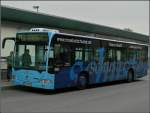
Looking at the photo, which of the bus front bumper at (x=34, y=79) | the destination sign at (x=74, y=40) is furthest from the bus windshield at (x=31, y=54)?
the destination sign at (x=74, y=40)

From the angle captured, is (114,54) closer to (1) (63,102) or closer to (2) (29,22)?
(2) (29,22)

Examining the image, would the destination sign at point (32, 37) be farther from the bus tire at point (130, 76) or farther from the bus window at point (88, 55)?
the bus tire at point (130, 76)

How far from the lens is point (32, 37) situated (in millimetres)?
16203

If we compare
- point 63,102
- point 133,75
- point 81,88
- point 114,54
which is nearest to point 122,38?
point 133,75

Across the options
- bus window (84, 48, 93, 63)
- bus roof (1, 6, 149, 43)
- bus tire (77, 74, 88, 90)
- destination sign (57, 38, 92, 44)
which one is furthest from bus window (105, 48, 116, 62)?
bus roof (1, 6, 149, 43)

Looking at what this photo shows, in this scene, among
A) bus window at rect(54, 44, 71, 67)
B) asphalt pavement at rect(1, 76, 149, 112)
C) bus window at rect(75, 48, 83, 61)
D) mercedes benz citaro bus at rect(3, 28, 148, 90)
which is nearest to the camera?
asphalt pavement at rect(1, 76, 149, 112)

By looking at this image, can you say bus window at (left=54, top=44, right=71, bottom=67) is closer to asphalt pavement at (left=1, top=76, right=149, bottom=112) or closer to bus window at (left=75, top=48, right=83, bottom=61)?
bus window at (left=75, top=48, right=83, bottom=61)

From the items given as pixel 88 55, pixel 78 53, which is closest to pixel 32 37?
pixel 78 53

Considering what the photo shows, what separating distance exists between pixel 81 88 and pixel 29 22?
7.36 m

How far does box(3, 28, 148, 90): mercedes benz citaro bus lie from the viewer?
611 inches

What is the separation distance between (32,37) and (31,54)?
30.2 inches

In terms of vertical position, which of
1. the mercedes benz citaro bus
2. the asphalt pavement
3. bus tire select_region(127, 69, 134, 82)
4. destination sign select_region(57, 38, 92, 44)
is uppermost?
destination sign select_region(57, 38, 92, 44)

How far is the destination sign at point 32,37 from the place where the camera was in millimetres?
15766

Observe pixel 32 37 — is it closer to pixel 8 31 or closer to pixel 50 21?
pixel 8 31
